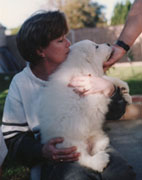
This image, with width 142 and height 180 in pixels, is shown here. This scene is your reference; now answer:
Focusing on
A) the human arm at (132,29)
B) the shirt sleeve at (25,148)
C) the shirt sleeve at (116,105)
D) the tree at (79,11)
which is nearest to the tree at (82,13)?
the tree at (79,11)

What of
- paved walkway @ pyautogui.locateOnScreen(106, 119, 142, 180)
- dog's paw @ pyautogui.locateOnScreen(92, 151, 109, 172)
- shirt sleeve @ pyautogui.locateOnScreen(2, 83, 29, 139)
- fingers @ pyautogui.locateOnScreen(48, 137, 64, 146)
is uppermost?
shirt sleeve @ pyautogui.locateOnScreen(2, 83, 29, 139)

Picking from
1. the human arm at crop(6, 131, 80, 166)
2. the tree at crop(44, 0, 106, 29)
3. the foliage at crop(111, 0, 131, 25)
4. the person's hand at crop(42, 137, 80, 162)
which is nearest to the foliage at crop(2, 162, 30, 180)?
the human arm at crop(6, 131, 80, 166)

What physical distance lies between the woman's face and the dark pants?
0.84m

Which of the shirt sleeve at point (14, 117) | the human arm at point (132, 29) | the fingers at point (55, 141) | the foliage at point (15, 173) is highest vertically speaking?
the human arm at point (132, 29)

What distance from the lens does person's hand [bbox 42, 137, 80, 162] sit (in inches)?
71.4

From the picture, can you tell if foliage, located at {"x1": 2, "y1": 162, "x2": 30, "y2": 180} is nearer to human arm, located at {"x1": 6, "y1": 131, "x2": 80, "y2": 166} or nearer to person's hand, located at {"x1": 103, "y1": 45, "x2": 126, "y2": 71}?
human arm, located at {"x1": 6, "y1": 131, "x2": 80, "y2": 166}

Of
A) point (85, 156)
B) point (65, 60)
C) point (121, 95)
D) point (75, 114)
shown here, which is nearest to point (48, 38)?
point (65, 60)

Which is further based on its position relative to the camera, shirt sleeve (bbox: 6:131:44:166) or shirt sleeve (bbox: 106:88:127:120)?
shirt sleeve (bbox: 106:88:127:120)

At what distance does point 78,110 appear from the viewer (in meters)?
1.97

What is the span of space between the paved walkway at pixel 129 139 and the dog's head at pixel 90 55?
1.03 m

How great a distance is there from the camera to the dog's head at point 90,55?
6.88 feet

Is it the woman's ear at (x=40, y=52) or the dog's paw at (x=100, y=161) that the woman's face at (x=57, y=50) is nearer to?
the woman's ear at (x=40, y=52)

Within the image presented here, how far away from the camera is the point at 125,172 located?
1848 mm

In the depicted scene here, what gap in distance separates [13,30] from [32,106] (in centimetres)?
2350
